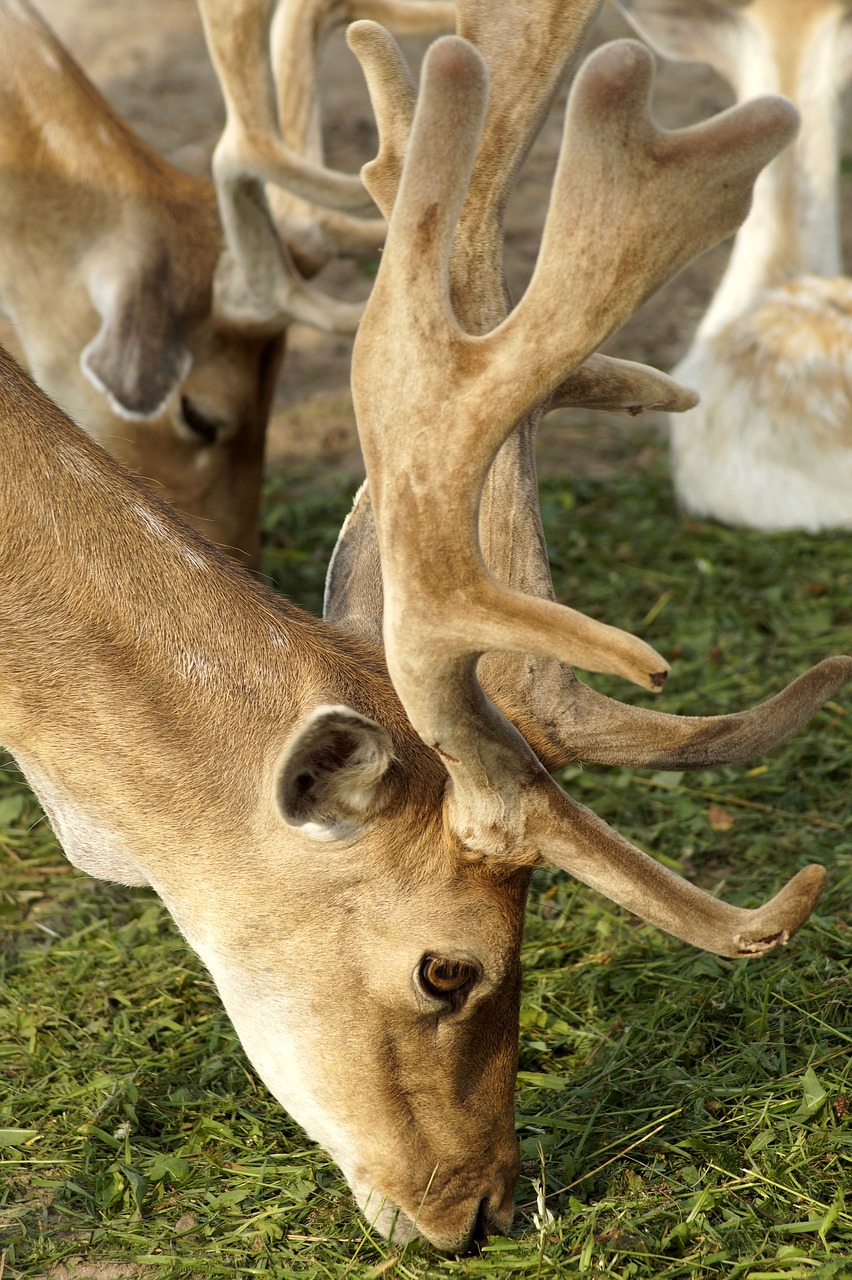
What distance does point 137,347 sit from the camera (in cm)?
546

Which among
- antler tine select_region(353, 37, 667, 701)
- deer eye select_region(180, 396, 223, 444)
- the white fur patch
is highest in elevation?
antler tine select_region(353, 37, 667, 701)

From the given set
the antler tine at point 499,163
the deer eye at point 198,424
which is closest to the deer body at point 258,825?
the antler tine at point 499,163

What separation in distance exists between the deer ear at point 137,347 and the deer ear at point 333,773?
2979mm

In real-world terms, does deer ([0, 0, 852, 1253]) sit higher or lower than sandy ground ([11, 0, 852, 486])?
higher

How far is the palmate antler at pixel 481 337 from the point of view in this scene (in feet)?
7.98

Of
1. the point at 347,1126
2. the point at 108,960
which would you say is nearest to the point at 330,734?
the point at 347,1126

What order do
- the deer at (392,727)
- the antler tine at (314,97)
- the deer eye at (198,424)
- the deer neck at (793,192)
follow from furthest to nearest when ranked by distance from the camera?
1. the deer neck at (793,192)
2. the antler tine at (314,97)
3. the deer eye at (198,424)
4. the deer at (392,727)

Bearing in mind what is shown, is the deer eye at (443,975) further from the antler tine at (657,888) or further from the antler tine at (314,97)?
the antler tine at (314,97)

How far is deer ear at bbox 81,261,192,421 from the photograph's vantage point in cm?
540

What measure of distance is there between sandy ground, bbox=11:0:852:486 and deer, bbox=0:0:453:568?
4.34 feet

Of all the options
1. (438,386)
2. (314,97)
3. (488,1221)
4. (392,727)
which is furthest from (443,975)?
(314,97)

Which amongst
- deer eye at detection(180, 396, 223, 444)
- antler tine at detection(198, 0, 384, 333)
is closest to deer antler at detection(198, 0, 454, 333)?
antler tine at detection(198, 0, 384, 333)

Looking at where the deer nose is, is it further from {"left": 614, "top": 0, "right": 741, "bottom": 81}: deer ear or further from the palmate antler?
{"left": 614, "top": 0, "right": 741, "bottom": 81}: deer ear

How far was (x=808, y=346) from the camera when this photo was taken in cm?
690
